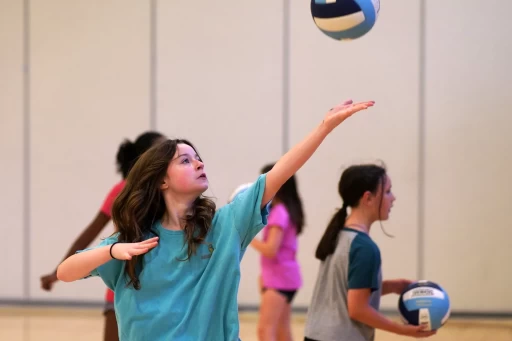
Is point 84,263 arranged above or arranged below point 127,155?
below

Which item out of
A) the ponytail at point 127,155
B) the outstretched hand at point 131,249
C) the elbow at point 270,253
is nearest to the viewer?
the outstretched hand at point 131,249

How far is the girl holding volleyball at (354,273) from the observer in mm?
3533

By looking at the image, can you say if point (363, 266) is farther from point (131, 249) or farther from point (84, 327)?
point (84, 327)

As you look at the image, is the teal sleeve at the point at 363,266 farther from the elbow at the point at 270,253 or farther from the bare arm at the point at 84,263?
the elbow at the point at 270,253

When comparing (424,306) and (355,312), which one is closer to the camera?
(355,312)

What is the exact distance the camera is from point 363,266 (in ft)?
11.6

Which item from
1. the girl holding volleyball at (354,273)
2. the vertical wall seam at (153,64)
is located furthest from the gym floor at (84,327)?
the girl holding volleyball at (354,273)

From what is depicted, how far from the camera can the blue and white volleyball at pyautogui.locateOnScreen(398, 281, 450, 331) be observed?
12.3 ft

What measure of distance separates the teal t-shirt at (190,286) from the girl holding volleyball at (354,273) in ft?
2.93

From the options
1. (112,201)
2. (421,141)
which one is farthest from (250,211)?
(421,141)

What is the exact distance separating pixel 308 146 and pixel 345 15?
1.10 meters

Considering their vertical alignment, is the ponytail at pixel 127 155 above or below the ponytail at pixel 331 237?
above

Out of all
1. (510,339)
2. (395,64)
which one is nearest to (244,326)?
(510,339)

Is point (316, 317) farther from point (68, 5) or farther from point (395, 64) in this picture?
point (68, 5)
